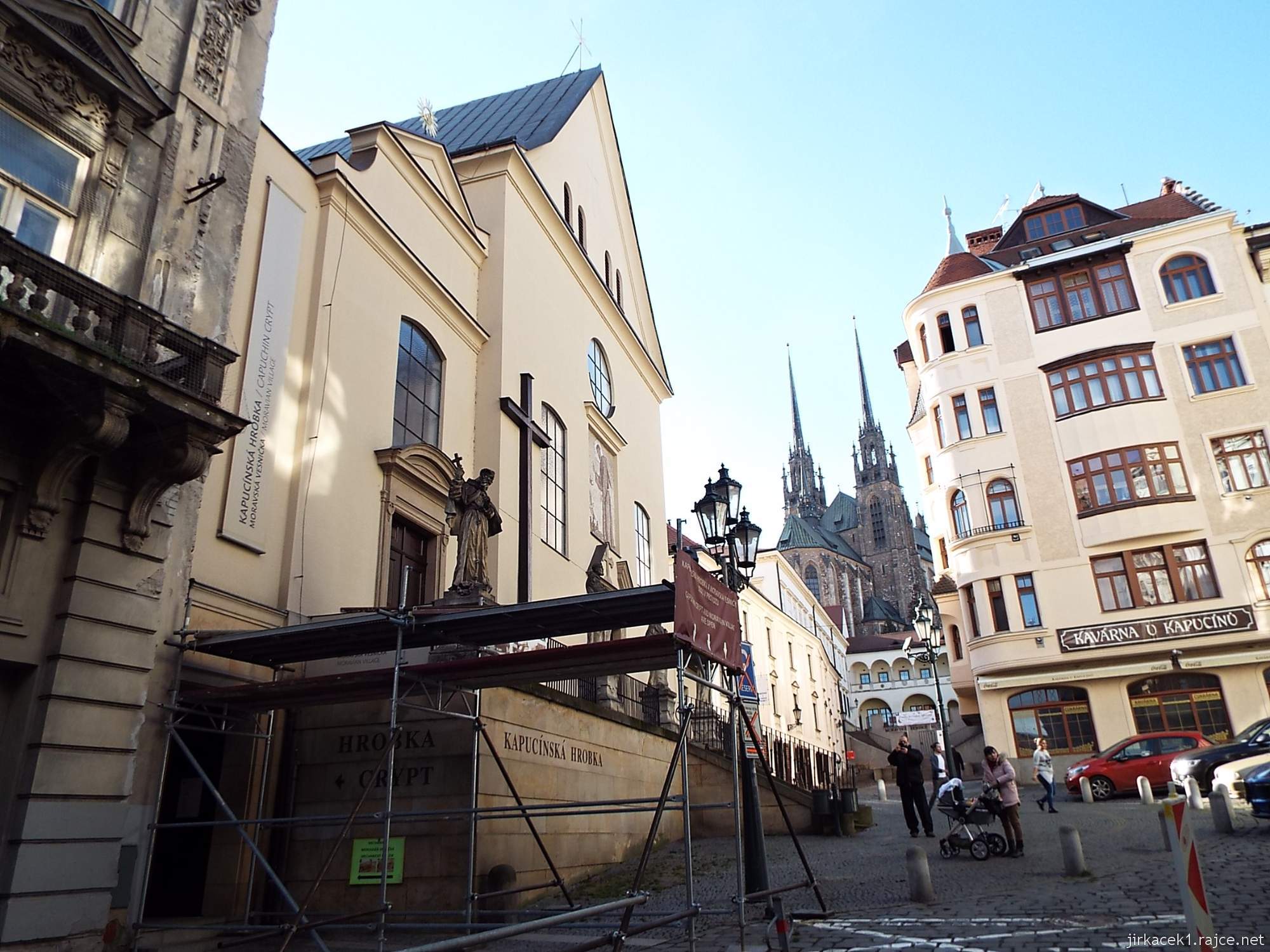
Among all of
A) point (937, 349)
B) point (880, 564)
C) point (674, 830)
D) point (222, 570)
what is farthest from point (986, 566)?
point (880, 564)

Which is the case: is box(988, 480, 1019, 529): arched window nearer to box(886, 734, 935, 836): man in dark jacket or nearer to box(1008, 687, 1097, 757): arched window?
box(1008, 687, 1097, 757): arched window

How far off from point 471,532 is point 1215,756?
15.8 metres

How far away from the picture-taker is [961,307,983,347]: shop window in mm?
33969

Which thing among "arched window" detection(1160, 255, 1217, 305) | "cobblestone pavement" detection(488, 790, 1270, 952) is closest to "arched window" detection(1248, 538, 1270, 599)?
"arched window" detection(1160, 255, 1217, 305)

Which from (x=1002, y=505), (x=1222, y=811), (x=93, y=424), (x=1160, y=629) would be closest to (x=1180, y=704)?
(x=1160, y=629)

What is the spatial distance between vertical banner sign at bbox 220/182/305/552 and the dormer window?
30.7m

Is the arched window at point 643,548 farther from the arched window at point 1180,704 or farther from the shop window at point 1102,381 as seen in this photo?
the arched window at point 1180,704

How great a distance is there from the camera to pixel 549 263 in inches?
956

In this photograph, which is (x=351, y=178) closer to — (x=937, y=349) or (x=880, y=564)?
(x=937, y=349)

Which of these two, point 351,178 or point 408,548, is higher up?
point 351,178

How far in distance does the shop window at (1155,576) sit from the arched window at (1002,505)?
2874mm

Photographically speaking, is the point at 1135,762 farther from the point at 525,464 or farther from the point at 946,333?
the point at 946,333

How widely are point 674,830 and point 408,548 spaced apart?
7573 millimetres

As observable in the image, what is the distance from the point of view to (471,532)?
1413 centimetres
